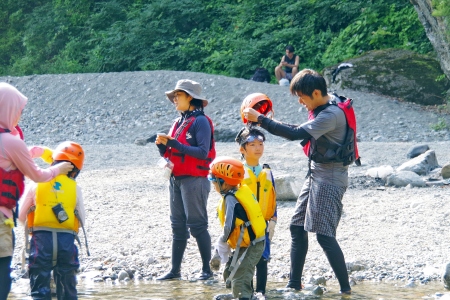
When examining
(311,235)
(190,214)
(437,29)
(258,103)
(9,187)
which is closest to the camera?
(9,187)

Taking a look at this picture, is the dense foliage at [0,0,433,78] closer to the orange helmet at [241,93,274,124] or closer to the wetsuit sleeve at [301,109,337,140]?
the orange helmet at [241,93,274,124]

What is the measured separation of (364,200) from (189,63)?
17.7 meters

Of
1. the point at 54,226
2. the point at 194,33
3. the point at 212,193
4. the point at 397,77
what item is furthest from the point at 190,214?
the point at 194,33

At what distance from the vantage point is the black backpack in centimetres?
2291

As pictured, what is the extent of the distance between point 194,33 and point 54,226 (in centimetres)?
2261

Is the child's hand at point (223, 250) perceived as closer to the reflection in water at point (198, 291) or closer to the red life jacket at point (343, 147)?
the reflection in water at point (198, 291)

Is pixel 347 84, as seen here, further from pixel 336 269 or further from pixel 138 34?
pixel 336 269

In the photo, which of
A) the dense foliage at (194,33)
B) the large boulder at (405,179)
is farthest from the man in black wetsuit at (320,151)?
the dense foliage at (194,33)

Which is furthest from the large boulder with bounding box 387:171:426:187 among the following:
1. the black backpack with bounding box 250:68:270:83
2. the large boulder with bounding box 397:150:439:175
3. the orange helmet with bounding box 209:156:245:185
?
the black backpack with bounding box 250:68:270:83

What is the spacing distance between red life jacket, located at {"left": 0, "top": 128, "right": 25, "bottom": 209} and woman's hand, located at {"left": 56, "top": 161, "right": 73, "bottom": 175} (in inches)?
12.3

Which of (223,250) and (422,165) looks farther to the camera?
(422,165)

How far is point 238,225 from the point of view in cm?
555

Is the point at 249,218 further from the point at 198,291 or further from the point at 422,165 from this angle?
the point at 422,165

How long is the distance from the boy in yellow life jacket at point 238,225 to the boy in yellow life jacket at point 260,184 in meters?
0.27
